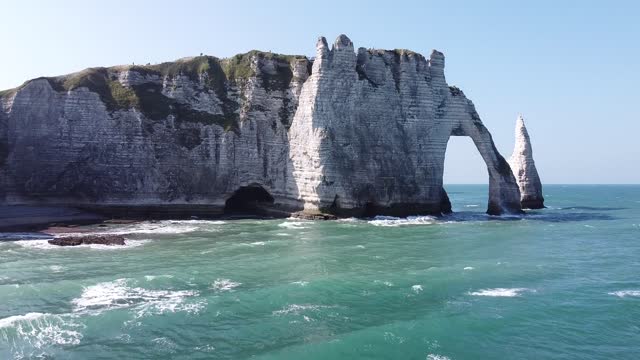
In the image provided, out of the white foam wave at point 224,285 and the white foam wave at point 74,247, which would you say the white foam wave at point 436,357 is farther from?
the white foam wave at point 74,247

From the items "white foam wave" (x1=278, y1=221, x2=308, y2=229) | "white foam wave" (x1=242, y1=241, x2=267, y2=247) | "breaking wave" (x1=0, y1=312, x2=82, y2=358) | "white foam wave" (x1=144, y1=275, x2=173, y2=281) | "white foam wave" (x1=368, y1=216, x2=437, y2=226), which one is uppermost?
"white foam wave" (x1=368, y1=216, x2=437, y2=226)

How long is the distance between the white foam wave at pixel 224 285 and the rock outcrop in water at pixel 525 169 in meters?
56.0

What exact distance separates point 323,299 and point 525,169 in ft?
184

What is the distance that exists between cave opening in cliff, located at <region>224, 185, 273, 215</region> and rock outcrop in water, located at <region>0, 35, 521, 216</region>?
0.93 meters

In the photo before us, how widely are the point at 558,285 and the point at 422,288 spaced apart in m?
6.61

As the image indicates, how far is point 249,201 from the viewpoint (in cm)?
6475

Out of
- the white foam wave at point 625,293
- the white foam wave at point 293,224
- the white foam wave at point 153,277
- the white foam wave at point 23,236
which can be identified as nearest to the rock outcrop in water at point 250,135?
the white foam wave at point 293,224

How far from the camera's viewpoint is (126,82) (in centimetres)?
5878

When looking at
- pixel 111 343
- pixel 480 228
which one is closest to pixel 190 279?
pixel 111 343

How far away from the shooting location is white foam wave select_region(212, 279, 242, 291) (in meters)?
22.8

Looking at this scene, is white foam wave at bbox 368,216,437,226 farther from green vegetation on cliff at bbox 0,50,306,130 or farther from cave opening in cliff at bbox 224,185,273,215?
green vegetation on cliff at bbox 0,50,306,130

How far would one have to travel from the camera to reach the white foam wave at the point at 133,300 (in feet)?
64.0

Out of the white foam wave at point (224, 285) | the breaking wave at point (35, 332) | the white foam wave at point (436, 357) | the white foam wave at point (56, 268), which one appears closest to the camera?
the white foam wave at point (436, 357)

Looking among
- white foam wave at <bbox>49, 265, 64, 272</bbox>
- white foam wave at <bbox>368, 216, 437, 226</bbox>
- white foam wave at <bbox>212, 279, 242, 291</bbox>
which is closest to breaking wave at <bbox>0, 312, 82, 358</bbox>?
white foam wave at <bbox>212, 279, 242, 291</bbox>
